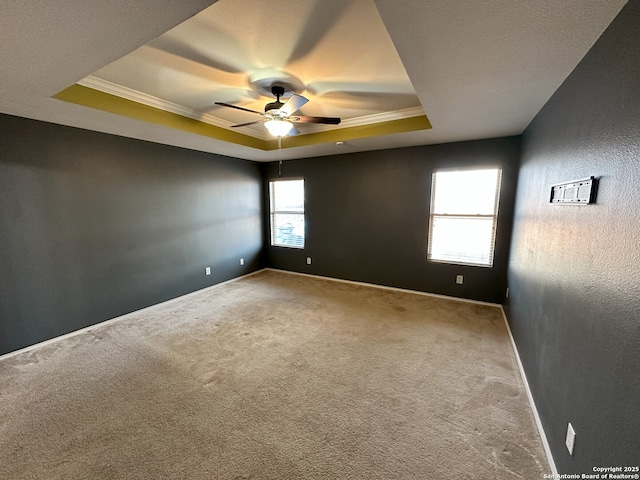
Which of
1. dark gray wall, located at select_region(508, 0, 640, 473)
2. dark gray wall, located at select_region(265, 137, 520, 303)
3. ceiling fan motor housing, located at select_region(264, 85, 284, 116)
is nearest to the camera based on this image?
dark gray wall, located at select_region(508, 0, 640, 473)

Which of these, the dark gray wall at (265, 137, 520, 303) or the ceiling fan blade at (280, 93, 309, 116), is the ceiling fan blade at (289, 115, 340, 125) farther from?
the dark gray wall at (265, 137, 520, 303)

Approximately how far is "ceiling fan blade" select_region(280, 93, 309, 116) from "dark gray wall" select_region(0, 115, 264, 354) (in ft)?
7.63

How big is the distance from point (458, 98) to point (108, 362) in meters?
3.95

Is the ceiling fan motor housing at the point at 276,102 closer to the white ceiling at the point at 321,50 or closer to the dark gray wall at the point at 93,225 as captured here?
the white ceiling at the point at 321,50

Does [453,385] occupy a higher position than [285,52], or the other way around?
[285,52]

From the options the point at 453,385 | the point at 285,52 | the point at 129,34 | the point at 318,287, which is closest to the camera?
the point at 129,34

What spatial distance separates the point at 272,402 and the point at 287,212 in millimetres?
3952

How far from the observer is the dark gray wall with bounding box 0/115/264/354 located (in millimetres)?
2572

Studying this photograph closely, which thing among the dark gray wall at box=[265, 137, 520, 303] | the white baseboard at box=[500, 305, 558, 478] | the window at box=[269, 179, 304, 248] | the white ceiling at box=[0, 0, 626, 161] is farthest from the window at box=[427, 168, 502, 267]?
the window at box=[269, 179, 304, 248]

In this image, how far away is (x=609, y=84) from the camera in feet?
3.88

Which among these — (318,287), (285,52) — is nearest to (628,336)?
(285,52)

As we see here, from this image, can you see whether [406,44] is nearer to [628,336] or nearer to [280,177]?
[628,336]

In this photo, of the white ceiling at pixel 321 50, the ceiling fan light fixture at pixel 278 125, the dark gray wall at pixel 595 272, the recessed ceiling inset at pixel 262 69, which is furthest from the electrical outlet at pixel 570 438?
the ceiling fan light fixture at pixel 278 125

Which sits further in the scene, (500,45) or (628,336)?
(500,45)
